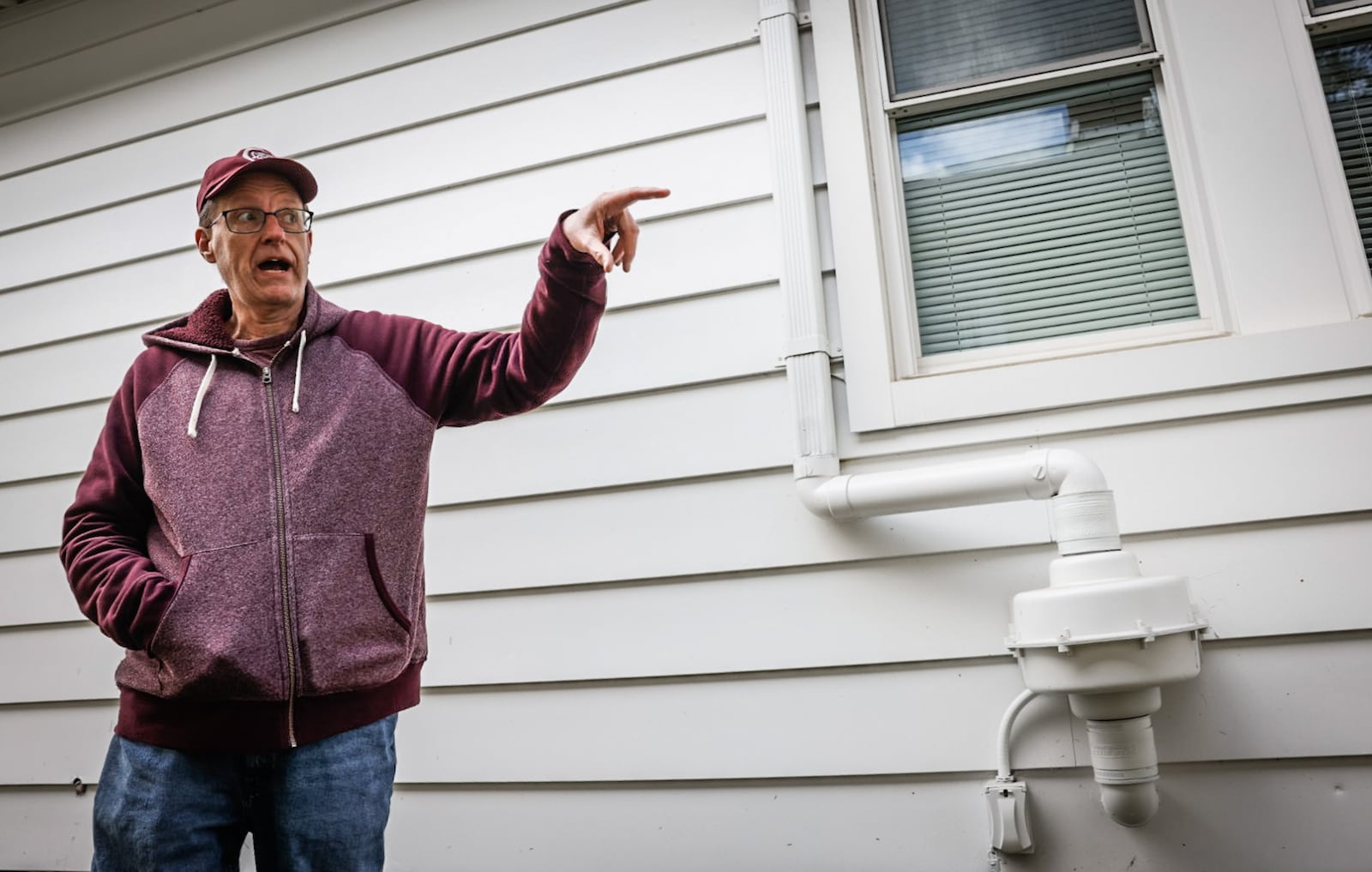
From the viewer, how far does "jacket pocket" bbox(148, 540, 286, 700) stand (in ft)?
4.26

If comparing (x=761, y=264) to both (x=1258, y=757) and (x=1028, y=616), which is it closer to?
(x=1028, y=616)

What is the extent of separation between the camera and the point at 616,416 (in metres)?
2.06

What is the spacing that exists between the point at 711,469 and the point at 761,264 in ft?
1.44

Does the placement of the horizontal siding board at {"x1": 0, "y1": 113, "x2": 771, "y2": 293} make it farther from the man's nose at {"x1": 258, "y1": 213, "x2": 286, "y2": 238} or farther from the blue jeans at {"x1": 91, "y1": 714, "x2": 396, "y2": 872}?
the blue jeans at {"x1": 91, "y1": 714, "x2": 396, "y2": 872}

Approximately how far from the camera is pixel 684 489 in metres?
1.98

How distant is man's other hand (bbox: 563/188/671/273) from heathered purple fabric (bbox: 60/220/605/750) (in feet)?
0.09

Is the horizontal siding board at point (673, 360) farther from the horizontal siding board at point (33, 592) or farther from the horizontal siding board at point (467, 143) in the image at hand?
the horizontal siding board at point (33, 592)

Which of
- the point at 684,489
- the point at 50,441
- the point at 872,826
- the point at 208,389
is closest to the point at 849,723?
the point at 872,826

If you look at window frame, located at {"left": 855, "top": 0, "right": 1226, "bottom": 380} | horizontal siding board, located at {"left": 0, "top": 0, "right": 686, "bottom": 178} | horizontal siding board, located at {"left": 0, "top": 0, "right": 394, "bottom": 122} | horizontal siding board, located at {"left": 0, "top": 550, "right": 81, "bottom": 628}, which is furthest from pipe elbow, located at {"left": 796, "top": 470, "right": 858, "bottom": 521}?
horizontal siding board, located at {"left": 0, "top": 550, "right": 81, "bottom": 628}

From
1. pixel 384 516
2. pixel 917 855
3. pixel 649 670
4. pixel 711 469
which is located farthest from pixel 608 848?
pixel 384 516

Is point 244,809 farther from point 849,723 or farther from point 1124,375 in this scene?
point 1124,375

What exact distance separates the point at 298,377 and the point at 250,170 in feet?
1.16

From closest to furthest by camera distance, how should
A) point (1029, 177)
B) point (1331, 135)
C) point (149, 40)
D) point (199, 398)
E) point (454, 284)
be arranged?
point (199, 398)
point (1331, 135)
point (1029, 177)
point (454, 284)
point (149, 40)

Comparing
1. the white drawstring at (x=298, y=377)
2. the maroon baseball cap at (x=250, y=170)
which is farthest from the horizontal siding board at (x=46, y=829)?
the maroon baseball cap at (x=250, y=170)
